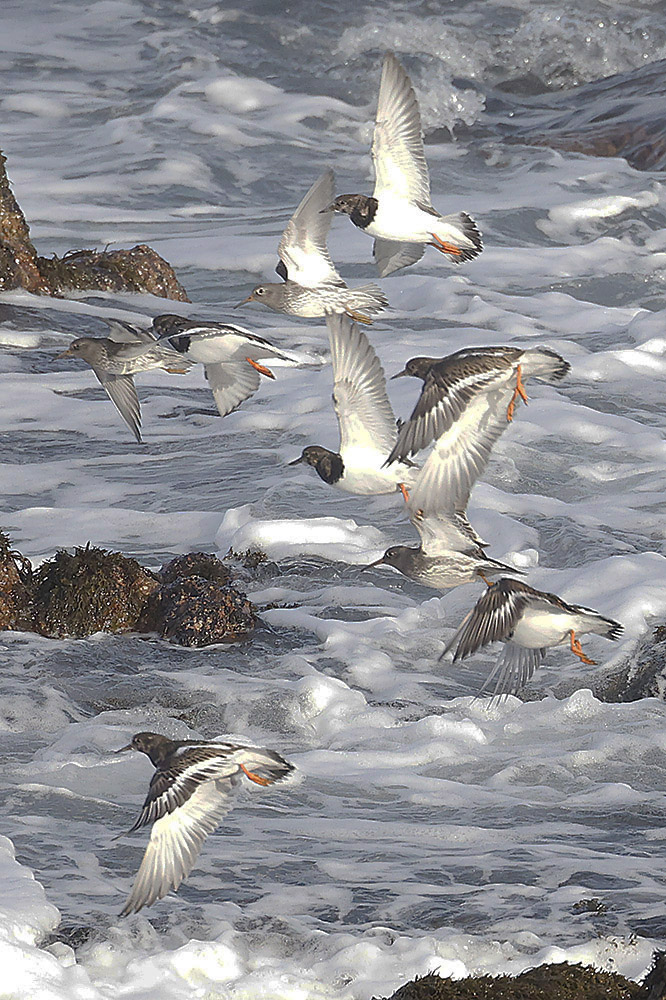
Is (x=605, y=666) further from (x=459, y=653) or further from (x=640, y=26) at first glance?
(x=640, y=26)

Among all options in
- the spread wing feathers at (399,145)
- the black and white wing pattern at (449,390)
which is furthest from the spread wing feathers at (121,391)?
the black and white wing pattern at (449,390)

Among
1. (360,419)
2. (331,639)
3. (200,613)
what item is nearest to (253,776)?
(360,419)

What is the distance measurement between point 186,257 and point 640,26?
14.9m

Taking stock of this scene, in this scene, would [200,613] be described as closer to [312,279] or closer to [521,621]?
[312,279]

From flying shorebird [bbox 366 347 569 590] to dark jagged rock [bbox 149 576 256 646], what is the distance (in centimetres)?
136

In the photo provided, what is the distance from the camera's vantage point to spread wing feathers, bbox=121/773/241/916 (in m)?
4.07

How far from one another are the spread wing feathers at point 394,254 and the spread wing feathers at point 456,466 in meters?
2.10

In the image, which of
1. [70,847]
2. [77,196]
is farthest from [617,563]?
[77,196]

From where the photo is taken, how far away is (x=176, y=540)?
8727 millimetres

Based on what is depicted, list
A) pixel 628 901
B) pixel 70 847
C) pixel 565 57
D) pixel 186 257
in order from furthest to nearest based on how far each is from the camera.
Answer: pixel 565 57 → pixel 186 257 → pixel 70 847 → pixel 628 901

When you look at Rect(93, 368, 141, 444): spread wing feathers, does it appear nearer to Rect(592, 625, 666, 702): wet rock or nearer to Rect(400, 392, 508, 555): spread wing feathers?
Rect(400, 392, 508, 555): spread wing feathers

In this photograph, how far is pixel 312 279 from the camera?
721 centimetres

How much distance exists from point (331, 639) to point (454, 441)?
2.00 meters

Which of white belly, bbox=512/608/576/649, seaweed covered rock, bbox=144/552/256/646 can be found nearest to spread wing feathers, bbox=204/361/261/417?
seaweed covered rock, bbox=144/552/256/646
